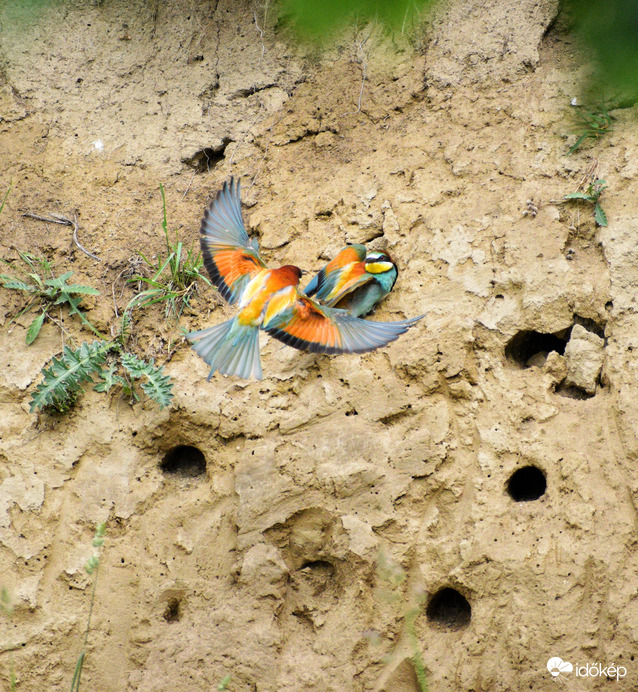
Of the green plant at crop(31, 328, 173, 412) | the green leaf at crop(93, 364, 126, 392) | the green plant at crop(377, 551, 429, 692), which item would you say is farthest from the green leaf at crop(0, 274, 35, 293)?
the green plant at crop(377, 551, 429, 692)

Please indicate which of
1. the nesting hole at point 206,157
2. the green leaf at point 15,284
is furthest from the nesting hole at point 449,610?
the nesting hole at point 206,157

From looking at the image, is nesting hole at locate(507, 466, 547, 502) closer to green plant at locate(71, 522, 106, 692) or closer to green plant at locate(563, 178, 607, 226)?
green plant at locate(563, 178, 607, 226)

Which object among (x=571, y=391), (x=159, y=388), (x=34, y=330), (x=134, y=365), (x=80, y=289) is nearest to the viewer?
(x=571, y=391)

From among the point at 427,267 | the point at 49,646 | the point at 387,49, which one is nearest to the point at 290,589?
the point at 49,646

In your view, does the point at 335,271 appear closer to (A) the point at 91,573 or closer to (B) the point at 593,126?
(B) the point at 593,126

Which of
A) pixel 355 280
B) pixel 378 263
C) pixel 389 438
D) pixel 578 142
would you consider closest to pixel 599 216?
pixel 578 142

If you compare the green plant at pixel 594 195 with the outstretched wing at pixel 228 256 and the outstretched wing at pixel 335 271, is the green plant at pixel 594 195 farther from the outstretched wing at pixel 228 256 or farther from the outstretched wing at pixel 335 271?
the outstretched wing at pixel 228 256

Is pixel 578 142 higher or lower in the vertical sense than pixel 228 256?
higher
